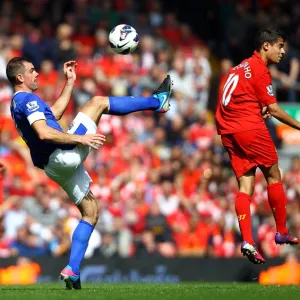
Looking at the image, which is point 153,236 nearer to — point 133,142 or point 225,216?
point 225,216

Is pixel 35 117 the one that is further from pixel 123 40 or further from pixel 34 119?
pixel 123 40

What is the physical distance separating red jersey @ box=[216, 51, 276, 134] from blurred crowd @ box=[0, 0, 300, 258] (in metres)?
5.04

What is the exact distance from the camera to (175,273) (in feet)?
48.5

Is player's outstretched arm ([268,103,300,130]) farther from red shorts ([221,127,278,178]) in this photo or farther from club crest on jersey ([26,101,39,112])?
club crest on jersey ([26,101,39,112])

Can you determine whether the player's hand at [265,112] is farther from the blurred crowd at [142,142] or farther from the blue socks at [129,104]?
the blurred crowd at [142,142]

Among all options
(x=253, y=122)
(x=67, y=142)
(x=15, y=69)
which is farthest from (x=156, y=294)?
(x=15, y=69)

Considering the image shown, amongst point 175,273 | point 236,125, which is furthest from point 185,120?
point 236,125

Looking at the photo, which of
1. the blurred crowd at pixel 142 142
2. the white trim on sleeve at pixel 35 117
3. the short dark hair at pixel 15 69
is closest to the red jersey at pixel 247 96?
the white trim on sleeve at pixel 35 117

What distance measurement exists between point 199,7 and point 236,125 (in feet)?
40.0

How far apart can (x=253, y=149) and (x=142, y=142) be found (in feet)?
24.8

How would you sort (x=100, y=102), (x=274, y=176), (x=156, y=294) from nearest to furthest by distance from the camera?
(x=156, y=294) < (x=100, y=102) < (x=274, y=176)

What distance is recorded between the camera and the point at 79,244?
9641mm

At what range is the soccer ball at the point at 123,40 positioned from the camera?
35.8 ft

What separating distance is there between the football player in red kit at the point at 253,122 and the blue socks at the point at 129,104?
2.51 ft
